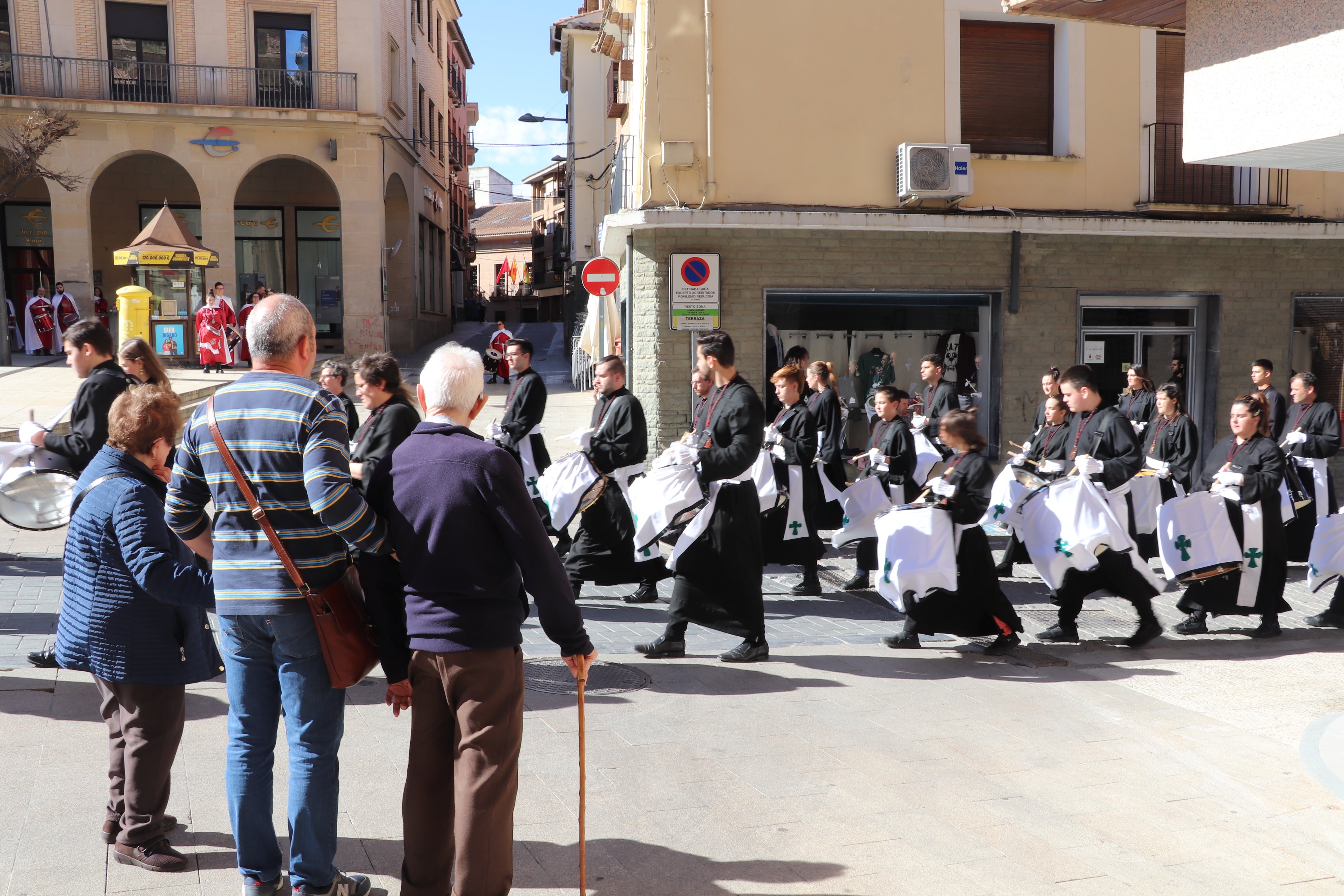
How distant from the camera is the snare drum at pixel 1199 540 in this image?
7660 millimetres

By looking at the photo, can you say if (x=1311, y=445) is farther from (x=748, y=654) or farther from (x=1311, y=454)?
(x=748, y=654)

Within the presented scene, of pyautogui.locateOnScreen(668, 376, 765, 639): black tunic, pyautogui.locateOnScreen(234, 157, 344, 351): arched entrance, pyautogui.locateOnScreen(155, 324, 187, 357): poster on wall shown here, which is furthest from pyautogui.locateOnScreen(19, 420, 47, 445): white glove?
pyautogui.locateOnScreen(234, 157, 344, 351): arched entrance

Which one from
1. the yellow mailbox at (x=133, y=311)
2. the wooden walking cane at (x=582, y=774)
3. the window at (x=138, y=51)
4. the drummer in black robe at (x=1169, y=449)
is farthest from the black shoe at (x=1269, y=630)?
the window at (x=138, y=51)

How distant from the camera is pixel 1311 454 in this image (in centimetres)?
1023

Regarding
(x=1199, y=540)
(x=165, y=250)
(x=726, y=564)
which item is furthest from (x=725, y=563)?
(x=165, y=250)

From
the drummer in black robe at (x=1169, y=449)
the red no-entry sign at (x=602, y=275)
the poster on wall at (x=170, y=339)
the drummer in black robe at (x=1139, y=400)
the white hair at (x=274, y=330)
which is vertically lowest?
the drummer in black robe at (x=1169, y=449)

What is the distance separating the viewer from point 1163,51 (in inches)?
577

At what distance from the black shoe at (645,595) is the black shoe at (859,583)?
1764 mm

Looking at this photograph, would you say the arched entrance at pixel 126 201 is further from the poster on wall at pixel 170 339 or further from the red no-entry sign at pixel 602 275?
the red no-entry sign at pixel 602 275

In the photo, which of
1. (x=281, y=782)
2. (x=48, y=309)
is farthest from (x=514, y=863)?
(x=48, y=309)

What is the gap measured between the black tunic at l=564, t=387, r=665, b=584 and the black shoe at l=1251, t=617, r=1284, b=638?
4.48 m

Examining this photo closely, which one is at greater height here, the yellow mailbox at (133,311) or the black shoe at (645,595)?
the yellow mailbox at (133,311)

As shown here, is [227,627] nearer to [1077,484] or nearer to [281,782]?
[281,782]

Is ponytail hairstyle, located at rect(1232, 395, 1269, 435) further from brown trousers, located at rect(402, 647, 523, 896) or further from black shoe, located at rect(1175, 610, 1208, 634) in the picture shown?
brown trousers, located at rect(402, 647, 523, 896)
